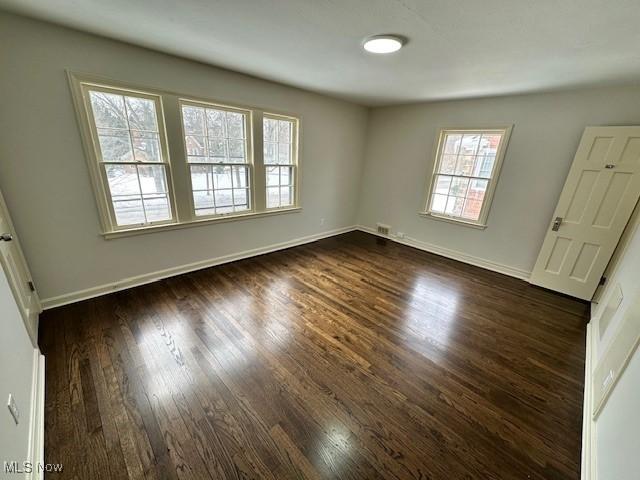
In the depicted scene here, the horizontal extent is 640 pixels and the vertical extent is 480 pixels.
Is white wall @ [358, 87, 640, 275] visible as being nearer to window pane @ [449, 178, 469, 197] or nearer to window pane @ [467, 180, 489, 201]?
window pane @ [467, 180, 489, 201]

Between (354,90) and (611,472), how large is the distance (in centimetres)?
400

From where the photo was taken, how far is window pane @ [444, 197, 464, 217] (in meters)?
4.02

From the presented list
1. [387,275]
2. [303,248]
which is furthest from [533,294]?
[303,248]

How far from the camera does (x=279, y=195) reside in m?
3.95

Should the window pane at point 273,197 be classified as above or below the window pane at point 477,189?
below

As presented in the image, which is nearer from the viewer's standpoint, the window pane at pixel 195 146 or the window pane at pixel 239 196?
the window pane at pixel 195 146

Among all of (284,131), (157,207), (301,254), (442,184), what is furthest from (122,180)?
(442,184)

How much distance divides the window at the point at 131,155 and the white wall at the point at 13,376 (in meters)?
1.29

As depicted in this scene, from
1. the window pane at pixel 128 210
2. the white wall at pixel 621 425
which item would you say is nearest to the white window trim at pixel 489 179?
the white wall at pixel 621 425

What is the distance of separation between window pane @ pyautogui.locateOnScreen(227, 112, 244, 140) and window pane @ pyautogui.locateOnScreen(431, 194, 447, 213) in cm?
321

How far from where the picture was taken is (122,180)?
2.54 metres

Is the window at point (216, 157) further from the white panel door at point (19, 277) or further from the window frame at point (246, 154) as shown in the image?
the white panel door at point (19, 277)

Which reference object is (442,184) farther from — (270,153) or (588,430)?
(588,430)

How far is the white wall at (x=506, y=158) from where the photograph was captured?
2.92 meters
